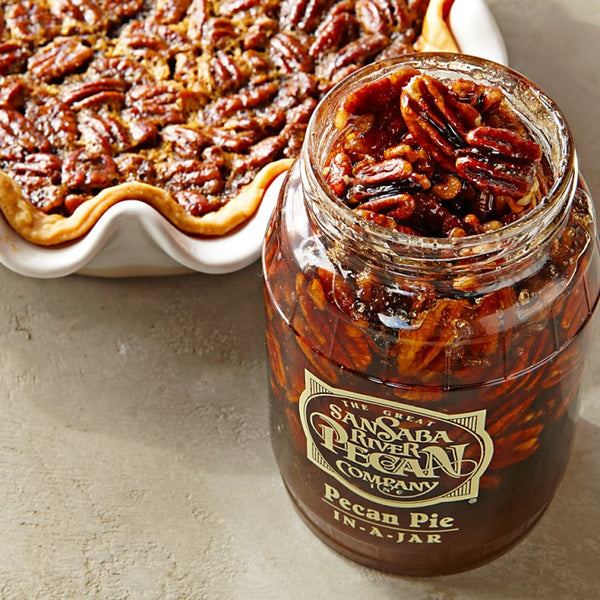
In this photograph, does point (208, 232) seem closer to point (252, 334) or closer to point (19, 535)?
point (252, 334)

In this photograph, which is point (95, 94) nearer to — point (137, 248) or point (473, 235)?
point (137, 248)

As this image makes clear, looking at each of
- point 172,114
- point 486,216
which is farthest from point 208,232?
point 486,216

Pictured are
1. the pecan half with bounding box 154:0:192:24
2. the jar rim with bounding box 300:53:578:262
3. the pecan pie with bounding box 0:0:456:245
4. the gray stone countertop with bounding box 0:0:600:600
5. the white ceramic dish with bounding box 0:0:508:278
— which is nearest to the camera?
the jar rim with bounding box 300:53:578:262

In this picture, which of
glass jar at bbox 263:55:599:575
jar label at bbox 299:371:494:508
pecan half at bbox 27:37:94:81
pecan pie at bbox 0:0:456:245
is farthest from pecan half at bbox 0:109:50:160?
jar label at bbox 299:371:494:508

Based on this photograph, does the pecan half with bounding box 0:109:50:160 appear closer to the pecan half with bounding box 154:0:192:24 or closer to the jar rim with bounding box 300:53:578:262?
the pecan half with bounding box 154:0:192:24

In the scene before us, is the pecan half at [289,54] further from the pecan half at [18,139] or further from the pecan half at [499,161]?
the pecan half at [499,161]

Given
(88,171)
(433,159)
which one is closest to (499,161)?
(433,159)
